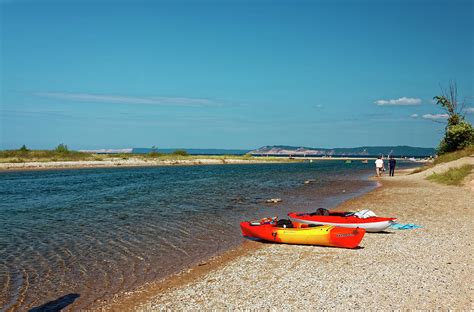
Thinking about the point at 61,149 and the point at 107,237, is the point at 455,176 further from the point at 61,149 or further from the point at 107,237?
the point at 61,149

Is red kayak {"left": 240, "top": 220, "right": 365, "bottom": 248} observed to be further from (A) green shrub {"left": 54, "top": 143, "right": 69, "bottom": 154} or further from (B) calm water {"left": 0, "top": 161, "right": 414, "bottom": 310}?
(A) green shrub {"left": 54, "top": 143, "right": 69, "bottom": 154}

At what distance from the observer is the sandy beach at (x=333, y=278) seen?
8.98 meters

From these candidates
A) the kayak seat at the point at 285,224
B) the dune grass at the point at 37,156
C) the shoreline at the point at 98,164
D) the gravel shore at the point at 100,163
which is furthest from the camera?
the dune grass at the point at 37,156

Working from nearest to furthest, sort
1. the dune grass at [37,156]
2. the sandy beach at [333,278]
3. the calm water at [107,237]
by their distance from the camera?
the sandy beach at [333,278]
the calm water at [107,237]
the dune grass at [37,156]

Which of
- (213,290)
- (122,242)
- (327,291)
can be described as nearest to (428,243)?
(327,291)

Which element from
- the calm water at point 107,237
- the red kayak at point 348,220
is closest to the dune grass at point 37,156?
the calm water at point 107,237

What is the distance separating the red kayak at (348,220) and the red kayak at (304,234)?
1.76 m

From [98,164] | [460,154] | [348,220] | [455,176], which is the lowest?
[348,220]

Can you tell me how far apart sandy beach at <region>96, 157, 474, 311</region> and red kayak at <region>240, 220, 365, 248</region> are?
26 centimetres

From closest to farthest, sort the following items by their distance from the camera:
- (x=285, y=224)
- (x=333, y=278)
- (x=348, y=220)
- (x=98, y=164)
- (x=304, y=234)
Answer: (x=333, y=278) < (x=304, y=234) < (x=285, y=224) < (x=348, y=220) < (x=98, y=164)

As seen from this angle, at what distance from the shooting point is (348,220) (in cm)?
1647

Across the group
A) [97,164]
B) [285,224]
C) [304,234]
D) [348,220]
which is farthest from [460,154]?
[97,164]

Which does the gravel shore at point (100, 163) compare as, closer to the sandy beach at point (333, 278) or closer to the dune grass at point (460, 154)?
the dune grass at point (460, 154)

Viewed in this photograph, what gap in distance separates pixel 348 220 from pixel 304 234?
2860mm
